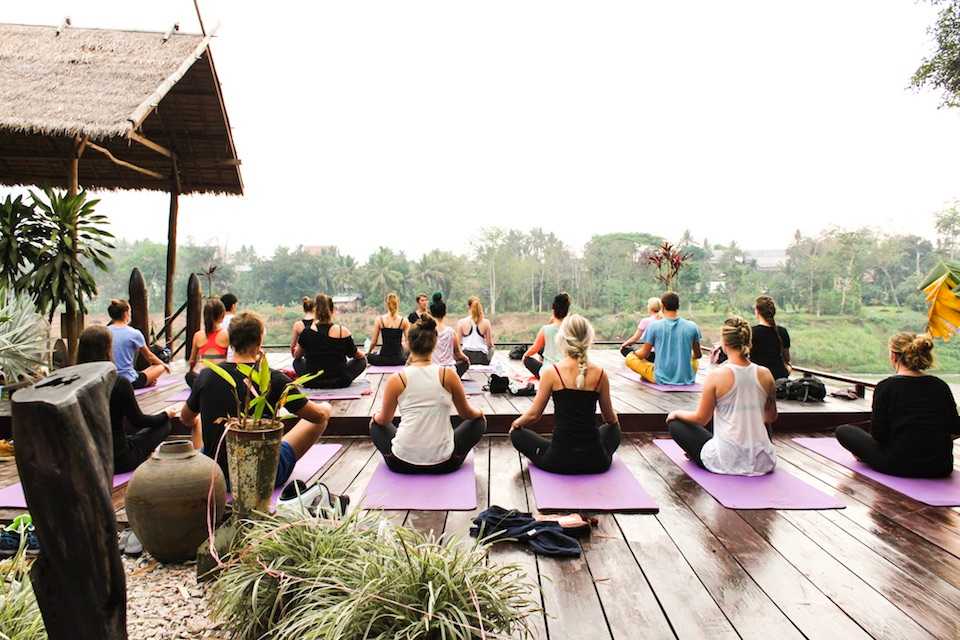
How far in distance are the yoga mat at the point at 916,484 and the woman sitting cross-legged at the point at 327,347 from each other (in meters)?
4.13

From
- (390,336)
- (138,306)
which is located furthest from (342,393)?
(138,306)

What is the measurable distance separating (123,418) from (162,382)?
3589 mm

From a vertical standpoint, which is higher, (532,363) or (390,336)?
(390,336)

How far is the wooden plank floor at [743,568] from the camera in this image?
6.47 feet

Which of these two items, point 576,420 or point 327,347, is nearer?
point 576,420

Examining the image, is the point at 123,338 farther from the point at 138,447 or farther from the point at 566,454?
the point at 566,454

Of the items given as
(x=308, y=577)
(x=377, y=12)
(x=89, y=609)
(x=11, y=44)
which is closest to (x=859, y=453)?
(x=308, y=577)

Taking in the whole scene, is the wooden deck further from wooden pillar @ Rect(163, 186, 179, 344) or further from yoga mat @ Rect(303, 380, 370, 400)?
wooden pillar @ Rect(163, 186, 179, 344)

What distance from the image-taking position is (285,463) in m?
3.17

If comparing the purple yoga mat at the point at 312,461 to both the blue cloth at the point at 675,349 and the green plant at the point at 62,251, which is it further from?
the blue cloth at the point at 675,349

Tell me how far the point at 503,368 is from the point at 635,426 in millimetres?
2837

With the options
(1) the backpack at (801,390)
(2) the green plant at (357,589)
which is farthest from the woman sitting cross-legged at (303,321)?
(1) the backpack at (801,390)

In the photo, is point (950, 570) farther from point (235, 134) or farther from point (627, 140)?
point (627, 140)

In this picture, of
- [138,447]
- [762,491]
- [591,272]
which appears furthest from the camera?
[591,272]
